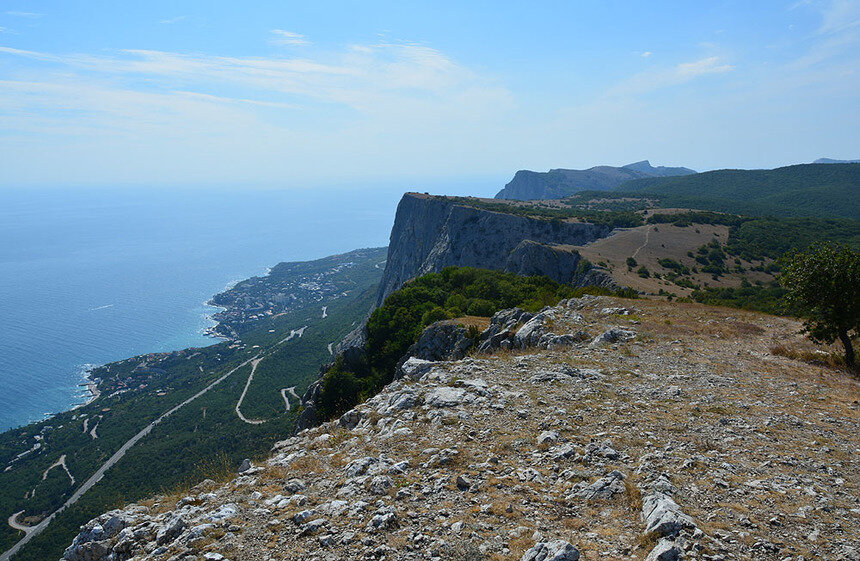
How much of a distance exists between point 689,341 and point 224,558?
66.6 feet

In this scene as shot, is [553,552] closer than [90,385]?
Yes

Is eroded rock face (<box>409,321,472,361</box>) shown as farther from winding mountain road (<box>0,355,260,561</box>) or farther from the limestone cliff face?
winding mountain road (<box>0,355,260,561</box>)

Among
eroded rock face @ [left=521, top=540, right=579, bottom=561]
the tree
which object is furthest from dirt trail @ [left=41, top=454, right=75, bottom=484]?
the tree

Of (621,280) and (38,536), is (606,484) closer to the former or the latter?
(621,280)

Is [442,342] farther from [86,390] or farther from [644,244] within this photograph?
[86,390]

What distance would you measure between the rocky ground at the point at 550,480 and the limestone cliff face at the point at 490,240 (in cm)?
5285

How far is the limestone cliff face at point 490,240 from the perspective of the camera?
67938 mm

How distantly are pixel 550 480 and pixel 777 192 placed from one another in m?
208

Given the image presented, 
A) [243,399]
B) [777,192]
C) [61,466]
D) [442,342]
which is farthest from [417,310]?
[777,192]

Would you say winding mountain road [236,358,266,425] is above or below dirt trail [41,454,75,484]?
above

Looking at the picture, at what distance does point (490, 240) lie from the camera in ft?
288

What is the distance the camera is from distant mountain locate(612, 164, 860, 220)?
126 metres

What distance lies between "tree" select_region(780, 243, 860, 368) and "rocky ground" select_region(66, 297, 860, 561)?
2087mm

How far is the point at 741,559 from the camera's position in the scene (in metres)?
5.77
